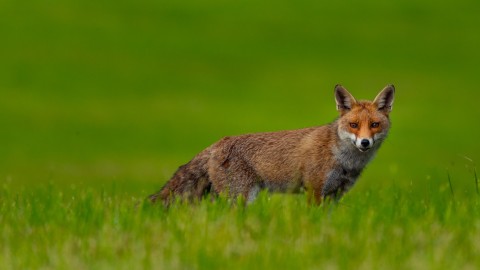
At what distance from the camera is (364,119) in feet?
37.8

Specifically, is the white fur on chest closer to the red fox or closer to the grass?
the red fox

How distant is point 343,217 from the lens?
9.10m

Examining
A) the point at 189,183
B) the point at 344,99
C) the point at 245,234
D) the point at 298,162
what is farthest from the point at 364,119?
the point at 245,234

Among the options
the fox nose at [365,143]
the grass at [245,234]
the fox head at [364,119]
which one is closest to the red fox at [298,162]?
the fox head at [364,119]

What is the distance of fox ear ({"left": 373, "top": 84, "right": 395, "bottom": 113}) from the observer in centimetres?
1176

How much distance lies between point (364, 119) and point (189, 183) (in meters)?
2.26

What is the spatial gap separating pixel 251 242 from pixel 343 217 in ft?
4.65

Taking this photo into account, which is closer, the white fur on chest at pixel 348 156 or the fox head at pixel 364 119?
the fox head at pixel 364 119

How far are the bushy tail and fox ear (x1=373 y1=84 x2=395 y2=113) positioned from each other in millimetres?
2217

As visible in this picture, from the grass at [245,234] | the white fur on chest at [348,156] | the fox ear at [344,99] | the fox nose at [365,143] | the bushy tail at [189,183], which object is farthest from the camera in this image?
the fox ear at [344,99]

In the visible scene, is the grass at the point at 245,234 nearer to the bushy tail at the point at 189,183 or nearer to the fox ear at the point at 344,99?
the bushy tail at the point at 189,183

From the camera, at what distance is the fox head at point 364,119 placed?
11.4 metres

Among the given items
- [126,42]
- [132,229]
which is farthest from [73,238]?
[126,42]

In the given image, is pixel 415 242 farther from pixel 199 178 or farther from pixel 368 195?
pixel 199 178
